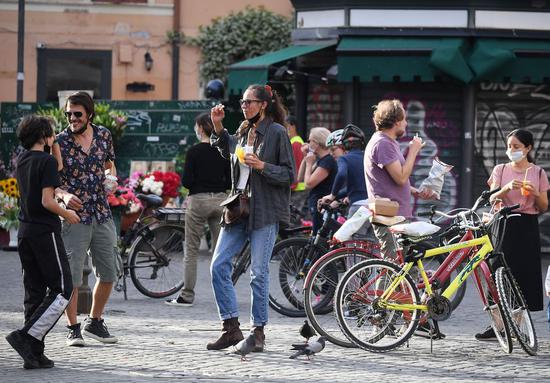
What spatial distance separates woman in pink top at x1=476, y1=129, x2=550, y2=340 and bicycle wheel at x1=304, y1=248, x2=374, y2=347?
3.52ft

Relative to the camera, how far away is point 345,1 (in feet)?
60.4

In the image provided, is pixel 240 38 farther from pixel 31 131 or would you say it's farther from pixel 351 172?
pixel 31 131

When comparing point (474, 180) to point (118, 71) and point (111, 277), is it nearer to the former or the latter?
point (111, 277)

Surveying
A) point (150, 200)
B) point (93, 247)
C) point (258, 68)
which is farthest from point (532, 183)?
point (258, 68)

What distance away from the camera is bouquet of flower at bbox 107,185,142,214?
1568 centimetres

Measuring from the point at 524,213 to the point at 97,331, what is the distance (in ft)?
10.7

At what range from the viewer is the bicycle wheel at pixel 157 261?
13.0 m

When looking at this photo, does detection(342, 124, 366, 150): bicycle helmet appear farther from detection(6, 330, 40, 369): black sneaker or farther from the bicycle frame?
detection(6, 330, 40, 369): black sneaker

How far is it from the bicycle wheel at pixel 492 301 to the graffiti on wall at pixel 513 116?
29.3 feet

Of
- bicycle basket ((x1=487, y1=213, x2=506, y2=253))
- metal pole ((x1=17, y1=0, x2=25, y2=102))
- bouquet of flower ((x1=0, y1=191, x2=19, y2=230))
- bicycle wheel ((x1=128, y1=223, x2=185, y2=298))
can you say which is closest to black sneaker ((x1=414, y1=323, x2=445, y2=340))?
bicycle basket ((x1=487, y1=213, x2=506, y2=253))

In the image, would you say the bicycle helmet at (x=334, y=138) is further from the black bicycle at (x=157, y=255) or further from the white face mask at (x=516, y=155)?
the white face mask at (x=516, y=155)

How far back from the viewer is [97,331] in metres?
9.91

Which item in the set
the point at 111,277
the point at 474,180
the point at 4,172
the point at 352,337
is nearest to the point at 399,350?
the point at 352,337

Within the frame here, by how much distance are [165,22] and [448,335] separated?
66.0 feet
